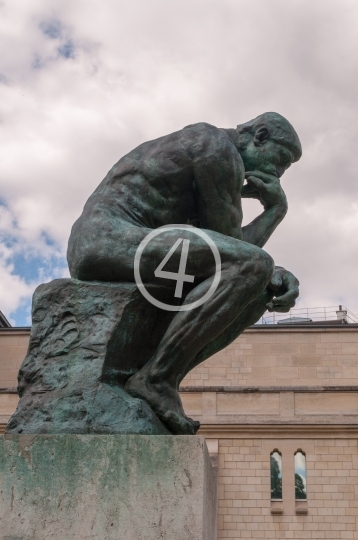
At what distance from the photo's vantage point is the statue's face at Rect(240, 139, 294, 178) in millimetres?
5047

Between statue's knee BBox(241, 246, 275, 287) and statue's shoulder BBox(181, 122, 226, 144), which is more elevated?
statue's shoulder BBox(181, 122, 226, 144)

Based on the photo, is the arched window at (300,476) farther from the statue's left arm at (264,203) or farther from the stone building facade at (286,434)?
the statue's left arm at (264,203)

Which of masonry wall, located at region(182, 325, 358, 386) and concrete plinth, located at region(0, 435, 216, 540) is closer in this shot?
concrete plinth, located at region(0, 435, 216, 540)

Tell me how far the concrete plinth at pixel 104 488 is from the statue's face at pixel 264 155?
6.10 ft

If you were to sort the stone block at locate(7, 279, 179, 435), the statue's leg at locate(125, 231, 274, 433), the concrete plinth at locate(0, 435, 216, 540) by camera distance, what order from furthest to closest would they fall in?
1. the statue's leg at locate(125, 231, 274, 433)
2. the stone block at locate(7, 279, 179, 435)
3. the concrete plinth at locate(0, 435, 216, 540)

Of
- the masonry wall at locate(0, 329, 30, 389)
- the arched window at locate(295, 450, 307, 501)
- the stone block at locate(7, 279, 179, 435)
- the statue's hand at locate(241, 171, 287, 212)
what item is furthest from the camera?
the masonry wall at locate(0, 329, 30, 389)

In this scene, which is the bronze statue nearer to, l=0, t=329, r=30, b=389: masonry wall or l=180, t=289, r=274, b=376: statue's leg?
l=180, t=289, r=274, b=376: statue's leg

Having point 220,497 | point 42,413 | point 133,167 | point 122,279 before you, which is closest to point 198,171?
point 133,167

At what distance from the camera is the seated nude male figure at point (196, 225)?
4.30m

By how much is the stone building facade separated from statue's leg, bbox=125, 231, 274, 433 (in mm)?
23588

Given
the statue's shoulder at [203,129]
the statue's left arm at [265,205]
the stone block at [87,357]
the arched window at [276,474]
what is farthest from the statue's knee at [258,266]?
the arched window at [276,474]

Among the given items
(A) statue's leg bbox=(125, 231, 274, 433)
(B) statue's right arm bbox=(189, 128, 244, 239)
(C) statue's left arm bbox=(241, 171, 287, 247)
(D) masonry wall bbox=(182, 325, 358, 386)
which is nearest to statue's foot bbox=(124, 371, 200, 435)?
(A) statue's leg bbox=(125, 231, 274, 433)

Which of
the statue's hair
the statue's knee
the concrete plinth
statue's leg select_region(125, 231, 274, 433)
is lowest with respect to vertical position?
the concrete plinth

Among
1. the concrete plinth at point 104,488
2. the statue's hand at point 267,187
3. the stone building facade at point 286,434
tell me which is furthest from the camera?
the stone building facade at point 286,434
